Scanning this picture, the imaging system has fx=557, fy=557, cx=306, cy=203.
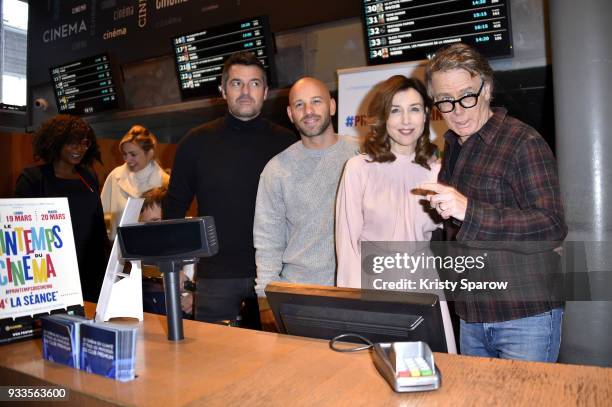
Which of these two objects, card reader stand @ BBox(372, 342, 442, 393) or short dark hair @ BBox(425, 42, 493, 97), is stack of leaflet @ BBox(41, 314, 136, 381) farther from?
short dark hair @ BBox(425, 42, 493, 97)

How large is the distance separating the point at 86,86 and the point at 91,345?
14.0 ft

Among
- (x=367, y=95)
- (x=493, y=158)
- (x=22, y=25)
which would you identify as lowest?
(x=493, y=158)

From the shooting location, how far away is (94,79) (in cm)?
489

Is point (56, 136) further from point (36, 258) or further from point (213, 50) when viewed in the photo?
point (213, 50)

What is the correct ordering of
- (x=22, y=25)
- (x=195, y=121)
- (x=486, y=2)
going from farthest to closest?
(x=22, y=25) → (x=195, y=121) → (x=486, y=2)

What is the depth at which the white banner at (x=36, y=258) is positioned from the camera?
149cm

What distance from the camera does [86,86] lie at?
4945 mm

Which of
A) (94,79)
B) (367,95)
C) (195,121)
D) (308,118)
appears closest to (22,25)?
(94,79)

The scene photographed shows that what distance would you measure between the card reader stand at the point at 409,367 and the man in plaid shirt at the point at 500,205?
0.53m

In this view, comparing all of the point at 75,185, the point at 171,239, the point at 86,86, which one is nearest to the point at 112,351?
the point at 171,239

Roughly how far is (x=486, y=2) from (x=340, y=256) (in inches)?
72.5

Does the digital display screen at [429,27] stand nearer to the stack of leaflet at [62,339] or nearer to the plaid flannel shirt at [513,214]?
the plaid flannel shirt at [513,214]

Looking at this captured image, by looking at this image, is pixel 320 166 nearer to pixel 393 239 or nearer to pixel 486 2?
pixel 393 239

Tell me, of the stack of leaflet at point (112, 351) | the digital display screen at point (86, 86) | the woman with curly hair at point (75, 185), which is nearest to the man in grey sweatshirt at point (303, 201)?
the woman with curly hair at point (75, 185)
